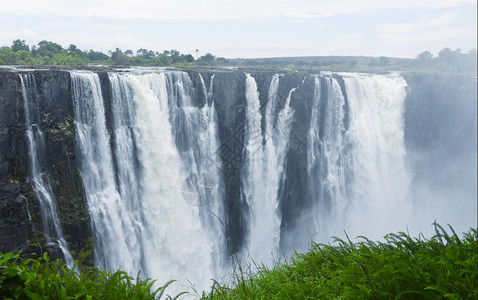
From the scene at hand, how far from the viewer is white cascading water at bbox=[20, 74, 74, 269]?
11562 millimetres

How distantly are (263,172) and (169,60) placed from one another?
12042 millimetres

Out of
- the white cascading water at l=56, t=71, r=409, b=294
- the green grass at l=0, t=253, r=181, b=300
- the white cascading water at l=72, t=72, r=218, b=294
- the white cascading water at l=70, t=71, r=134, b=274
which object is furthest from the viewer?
the white cascading water at l=56, t=71, r=409, b=294

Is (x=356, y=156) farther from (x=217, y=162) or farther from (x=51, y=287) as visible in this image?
(x=51, y=287)

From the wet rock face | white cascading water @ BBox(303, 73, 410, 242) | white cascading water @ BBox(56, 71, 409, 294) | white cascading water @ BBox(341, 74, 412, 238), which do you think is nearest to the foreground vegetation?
white cascading water @ BBox(56, 71, 409, 294)

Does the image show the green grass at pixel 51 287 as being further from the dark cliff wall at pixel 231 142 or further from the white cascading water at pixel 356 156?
the white cascading water at pixel 356 156

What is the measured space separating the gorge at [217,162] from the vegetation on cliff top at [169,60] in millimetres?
4477

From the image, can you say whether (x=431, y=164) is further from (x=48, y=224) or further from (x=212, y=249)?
(x=48, y=224)

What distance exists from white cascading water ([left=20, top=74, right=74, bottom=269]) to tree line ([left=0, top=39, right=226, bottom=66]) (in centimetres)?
Answer: 509

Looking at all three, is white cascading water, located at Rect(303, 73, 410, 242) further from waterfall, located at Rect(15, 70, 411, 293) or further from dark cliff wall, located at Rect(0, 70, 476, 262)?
dark cliff wall, located at Rect(0, 70, 476, 262)

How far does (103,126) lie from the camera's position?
13.1m

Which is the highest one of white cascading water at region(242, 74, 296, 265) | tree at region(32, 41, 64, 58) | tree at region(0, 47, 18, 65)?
tree at region(32, 41, 64, 58)

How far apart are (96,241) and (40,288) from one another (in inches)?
414

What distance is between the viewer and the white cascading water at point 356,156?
811 inches

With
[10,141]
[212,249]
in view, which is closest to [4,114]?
[10,141]
